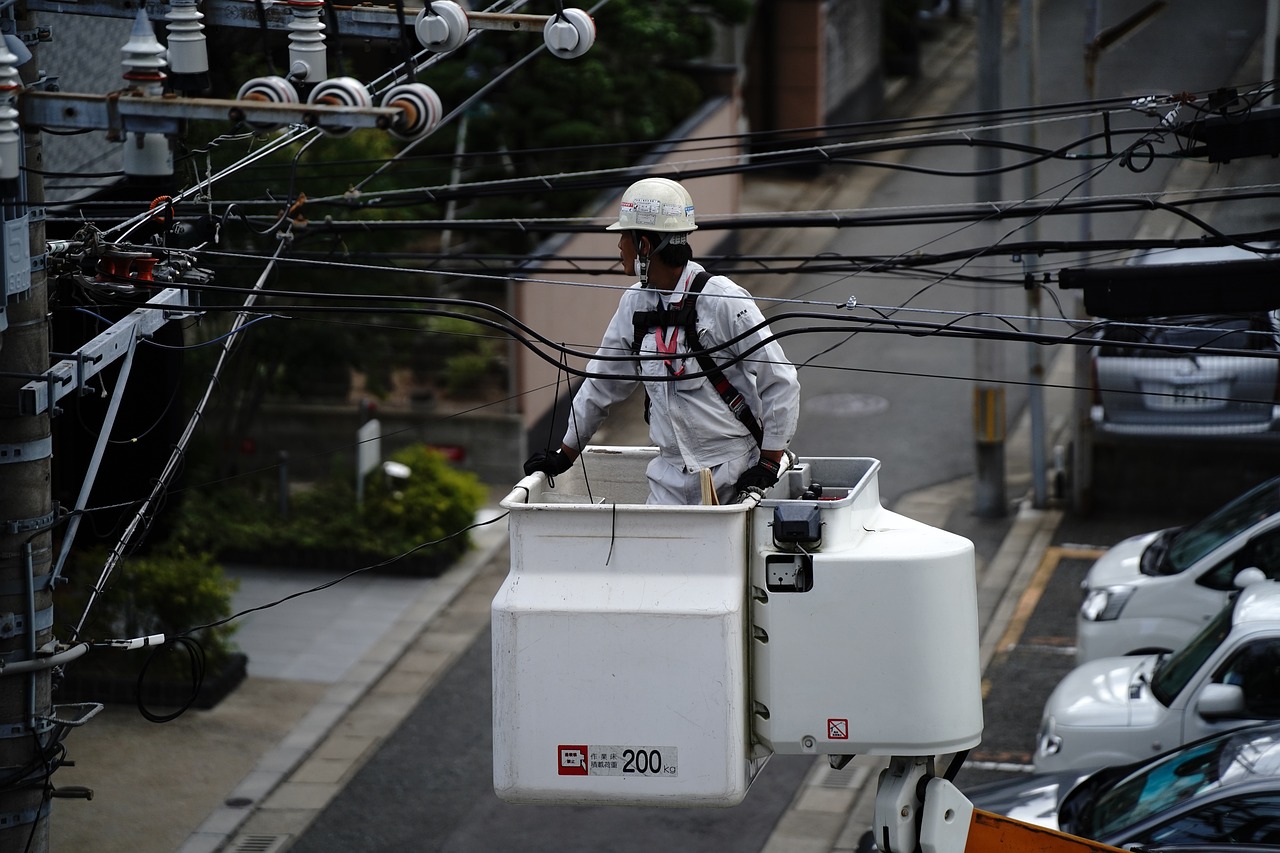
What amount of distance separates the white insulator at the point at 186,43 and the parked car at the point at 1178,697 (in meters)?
7.21

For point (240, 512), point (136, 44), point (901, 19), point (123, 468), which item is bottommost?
point (240, 512)

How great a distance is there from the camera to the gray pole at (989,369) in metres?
16.5

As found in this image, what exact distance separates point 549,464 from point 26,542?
255cm

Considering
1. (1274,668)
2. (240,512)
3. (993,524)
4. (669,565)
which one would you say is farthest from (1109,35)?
(669,565)

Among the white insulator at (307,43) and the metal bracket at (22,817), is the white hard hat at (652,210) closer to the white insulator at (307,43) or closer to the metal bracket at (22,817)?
the white insulator at (307,43)

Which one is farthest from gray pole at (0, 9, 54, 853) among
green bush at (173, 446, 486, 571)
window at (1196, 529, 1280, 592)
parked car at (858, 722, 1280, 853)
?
window at (1196, 529, 1280, 592)

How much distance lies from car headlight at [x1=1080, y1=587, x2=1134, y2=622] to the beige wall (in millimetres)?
5398

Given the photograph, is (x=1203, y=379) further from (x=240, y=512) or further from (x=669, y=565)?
(x=669, y=565)

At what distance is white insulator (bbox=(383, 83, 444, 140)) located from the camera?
251 inches

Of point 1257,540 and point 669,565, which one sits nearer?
point 669,565

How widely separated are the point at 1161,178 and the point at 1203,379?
11.1 metres

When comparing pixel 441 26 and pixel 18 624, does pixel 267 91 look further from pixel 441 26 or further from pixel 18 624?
pixel 18 624

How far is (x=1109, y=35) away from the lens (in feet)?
53.8

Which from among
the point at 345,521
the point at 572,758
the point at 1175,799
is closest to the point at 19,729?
the point at 572,758
